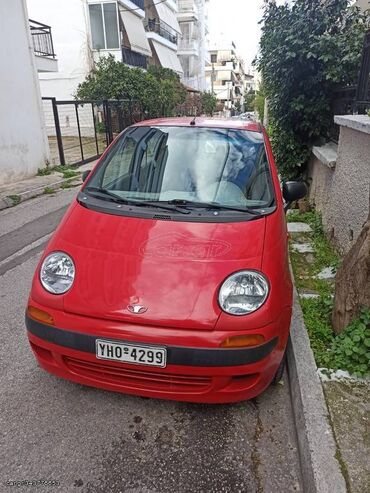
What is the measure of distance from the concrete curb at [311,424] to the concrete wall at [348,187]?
1.53 m

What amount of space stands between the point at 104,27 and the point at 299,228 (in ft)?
73.5

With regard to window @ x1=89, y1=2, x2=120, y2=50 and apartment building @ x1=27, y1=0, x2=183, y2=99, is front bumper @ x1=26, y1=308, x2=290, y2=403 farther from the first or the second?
window @ x1=89, y1=2, x2=120, y2=50

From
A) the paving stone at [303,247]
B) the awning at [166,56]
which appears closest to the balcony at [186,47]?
the awning at [166,56]

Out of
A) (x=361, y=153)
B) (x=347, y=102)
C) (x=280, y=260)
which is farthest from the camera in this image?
(x=347, y=102)

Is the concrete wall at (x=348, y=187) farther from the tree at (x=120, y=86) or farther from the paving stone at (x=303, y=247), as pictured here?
the tree at (x=120, y=86)

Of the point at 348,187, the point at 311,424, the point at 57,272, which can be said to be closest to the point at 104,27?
the point at 348,187

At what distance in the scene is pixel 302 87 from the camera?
20.7ft

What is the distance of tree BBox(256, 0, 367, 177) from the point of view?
568 cm

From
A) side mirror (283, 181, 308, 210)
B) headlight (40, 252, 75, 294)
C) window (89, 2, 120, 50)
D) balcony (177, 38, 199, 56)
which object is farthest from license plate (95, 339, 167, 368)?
balcony (177, 38, 199, 56)

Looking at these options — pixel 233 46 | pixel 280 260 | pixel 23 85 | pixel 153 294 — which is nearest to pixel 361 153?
pixel 280 260

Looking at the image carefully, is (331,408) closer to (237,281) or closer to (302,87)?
(237,281)

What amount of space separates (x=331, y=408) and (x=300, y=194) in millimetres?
1872

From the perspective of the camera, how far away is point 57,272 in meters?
2.38

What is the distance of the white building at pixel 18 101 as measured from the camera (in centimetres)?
907
